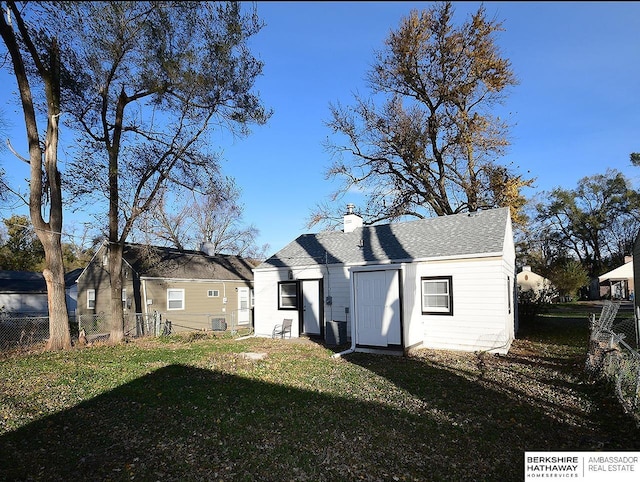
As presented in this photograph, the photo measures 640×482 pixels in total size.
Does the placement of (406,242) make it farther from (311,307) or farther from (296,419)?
(296,419)

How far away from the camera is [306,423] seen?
571 centimetres

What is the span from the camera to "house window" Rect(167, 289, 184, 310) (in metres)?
22.1

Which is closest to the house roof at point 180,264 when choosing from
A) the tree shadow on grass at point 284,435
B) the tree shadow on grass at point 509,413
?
the tree shadow on grass at point 284,435

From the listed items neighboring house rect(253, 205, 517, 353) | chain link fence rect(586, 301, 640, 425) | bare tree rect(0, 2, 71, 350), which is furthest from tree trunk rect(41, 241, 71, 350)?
chain link fence rect(586, 301, 640, 425)

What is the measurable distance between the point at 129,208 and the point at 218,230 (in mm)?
26700

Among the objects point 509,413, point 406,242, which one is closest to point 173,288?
point 406,242

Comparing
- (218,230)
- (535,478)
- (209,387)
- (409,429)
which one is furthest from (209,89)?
(218,230)

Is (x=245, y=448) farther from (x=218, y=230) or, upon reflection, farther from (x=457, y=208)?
(x=218, y=230)

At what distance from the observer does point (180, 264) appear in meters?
23.7

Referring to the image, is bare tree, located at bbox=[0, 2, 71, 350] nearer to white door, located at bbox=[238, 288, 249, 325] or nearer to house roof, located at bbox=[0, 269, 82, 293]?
white door, located at bbox=[238, 288, 249, 325]

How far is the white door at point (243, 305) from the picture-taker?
25.7 m

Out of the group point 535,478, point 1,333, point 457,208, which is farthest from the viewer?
point 457,208

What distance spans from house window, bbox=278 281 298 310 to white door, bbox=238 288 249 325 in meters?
10.0

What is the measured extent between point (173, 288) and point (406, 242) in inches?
555
